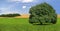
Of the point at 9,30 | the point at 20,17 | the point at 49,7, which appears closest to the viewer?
the point at 9,30

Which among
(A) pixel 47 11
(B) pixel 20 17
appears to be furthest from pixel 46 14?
(B) pixel 20 17

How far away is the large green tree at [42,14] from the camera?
3029cm

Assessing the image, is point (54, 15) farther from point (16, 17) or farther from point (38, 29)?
point (16, 17)

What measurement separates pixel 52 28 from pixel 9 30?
170 inches

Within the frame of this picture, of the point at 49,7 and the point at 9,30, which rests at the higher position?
the point at 49,7

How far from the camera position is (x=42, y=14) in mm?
31234

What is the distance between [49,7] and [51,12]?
1.08 m

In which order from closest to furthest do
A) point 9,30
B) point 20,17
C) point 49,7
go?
point 9,30 → point 49,7 → point 20,17

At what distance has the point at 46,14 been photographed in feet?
104

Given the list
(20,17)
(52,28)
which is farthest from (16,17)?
(52,28)

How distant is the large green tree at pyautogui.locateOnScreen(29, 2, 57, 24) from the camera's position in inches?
1193

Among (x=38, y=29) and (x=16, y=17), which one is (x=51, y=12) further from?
(x=16, y=17)

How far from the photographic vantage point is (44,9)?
3078 cm

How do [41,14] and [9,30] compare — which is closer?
[9,30]
